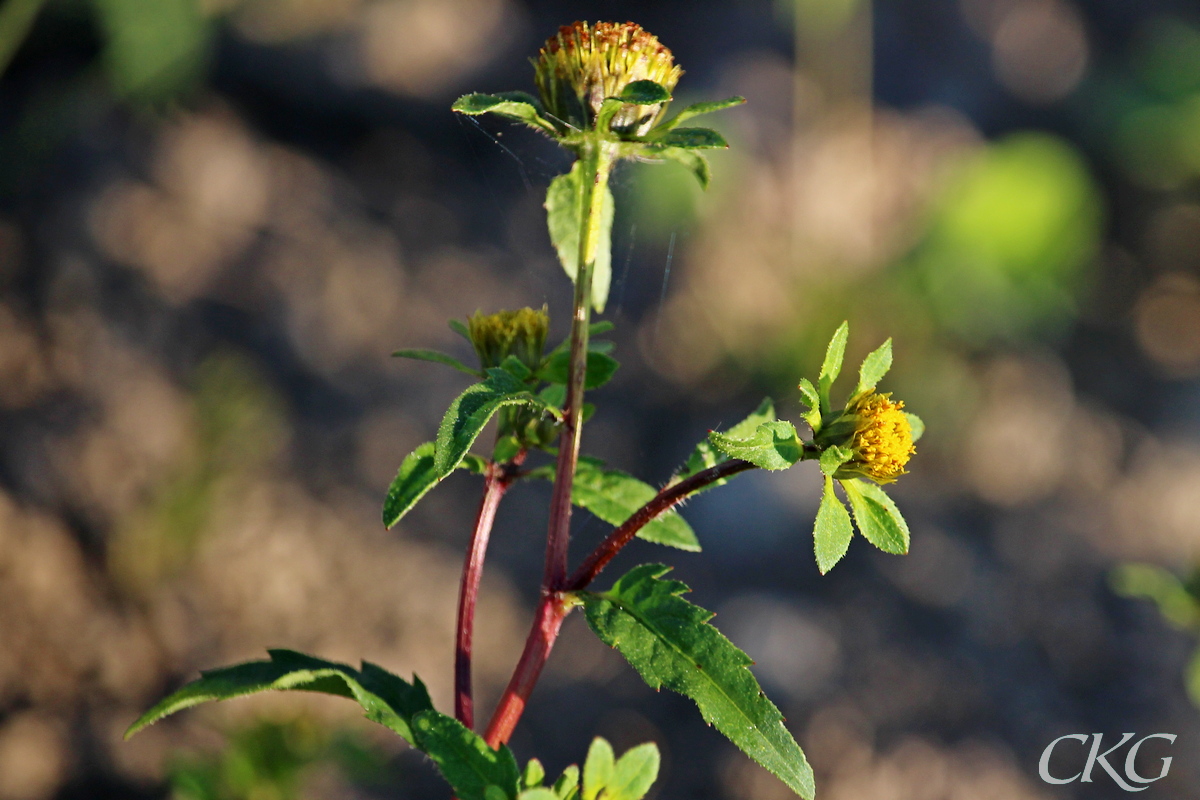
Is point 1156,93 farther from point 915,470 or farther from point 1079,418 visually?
point 915,470

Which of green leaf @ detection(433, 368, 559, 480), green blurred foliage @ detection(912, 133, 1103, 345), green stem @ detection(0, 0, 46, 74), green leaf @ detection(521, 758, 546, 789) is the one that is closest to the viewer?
green leaf @ detection(433, 368, 559, 480)

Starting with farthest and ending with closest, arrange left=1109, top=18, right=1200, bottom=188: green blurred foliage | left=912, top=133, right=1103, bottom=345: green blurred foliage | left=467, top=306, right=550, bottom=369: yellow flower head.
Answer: left=1109, top=18, right=1200, bottom=188: green blurred foliage → left=912, top=133, right=1103, bottom=345: green blurred foliage → left=467, top=306, right=550, bottom=369: yellow flower head

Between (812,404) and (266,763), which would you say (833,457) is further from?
(266,763)

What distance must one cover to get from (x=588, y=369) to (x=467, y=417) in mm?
185

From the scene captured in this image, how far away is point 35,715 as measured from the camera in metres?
2.13

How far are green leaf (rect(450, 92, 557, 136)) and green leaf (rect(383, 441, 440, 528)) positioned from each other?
0.28m

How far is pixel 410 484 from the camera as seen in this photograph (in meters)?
0.82

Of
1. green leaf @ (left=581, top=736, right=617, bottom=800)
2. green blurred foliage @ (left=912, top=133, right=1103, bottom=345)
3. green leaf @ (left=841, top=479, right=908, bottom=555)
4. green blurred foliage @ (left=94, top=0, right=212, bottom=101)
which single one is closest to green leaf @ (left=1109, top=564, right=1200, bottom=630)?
green leaf @ (left=841, top=479, right=908, bottom=555)

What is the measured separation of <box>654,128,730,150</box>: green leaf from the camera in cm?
72

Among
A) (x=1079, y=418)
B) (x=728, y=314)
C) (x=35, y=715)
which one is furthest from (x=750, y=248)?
(x=35, y=715)

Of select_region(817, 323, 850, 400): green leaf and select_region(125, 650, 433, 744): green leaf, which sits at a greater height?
select_region(817, 323, 850, 400): green leaf

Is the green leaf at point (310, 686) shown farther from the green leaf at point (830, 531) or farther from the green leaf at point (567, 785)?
the green leaf at point (830, 531)

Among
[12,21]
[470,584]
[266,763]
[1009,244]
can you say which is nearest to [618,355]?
[1009,244]

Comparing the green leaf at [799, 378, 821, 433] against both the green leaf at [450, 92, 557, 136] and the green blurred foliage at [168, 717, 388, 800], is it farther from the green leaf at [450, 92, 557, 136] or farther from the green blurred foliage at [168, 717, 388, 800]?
the green blurred foliage at [168, 717, 388, 800]
